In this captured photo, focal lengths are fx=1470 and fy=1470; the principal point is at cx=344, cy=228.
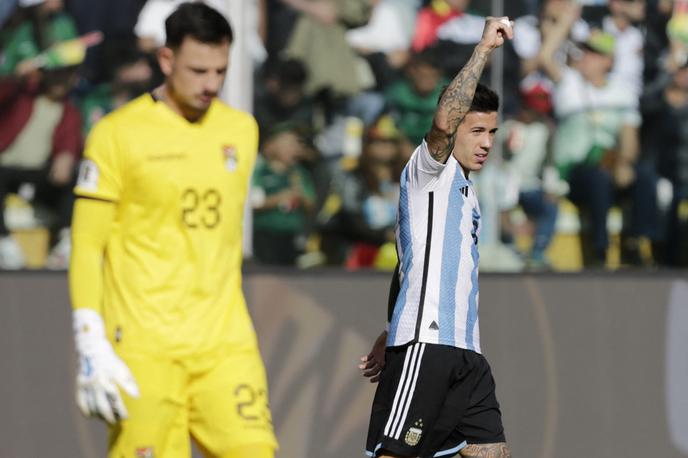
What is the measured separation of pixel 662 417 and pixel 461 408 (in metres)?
3.21

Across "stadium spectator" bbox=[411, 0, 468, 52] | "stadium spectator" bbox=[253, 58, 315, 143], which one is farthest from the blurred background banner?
"stadium spectator" bbox=[411, 0, 468, 52]

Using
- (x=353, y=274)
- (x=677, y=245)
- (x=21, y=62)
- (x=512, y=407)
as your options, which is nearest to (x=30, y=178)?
(x=21, y=62)

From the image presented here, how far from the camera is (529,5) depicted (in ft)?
30.2

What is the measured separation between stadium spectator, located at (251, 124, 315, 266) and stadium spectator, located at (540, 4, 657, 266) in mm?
1627

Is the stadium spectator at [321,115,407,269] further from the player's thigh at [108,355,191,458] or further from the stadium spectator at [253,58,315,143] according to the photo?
the player's thigh at [108,355,191,458]

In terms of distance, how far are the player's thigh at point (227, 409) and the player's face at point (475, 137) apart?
1.43m

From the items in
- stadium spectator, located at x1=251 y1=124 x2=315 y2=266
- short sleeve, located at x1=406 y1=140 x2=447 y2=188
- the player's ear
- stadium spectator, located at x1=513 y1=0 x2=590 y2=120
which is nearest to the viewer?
the player's ear

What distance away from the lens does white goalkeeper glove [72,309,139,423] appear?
5227 mm

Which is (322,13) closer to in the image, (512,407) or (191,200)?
(512,407)

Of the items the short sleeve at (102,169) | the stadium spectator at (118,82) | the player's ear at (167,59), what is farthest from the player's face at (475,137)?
the stadium spectator at (118,82)

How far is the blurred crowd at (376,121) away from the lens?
29.2 feet

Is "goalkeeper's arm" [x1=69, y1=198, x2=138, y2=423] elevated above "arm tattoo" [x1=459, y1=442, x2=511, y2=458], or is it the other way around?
"goalkeeper's arm" [x1=69, y1=198, x2=138, y2=423]

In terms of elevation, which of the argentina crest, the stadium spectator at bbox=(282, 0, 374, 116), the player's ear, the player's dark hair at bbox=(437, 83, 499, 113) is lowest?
the argentina crest

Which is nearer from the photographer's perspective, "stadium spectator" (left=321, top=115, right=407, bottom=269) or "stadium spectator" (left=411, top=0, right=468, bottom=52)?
"stadium spectator" (left=321, top=115, right=407, bottom=269)
